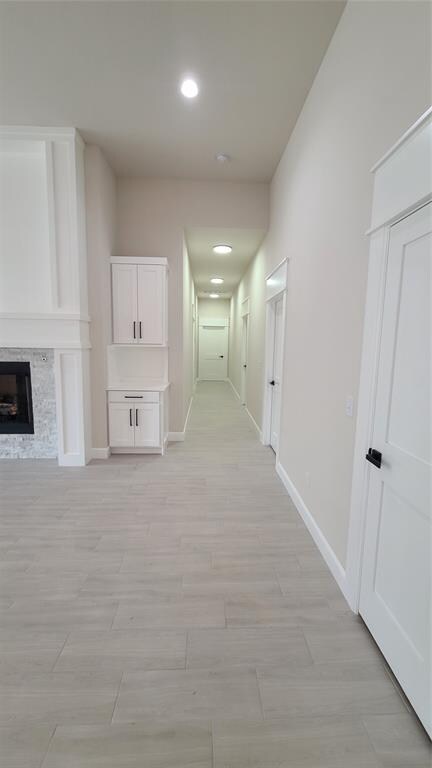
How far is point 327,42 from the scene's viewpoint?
2164 millimetres

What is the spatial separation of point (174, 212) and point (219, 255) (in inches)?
62.9

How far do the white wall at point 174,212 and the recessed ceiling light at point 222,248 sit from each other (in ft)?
2.74

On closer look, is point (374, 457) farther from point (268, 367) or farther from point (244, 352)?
point (244, 352)

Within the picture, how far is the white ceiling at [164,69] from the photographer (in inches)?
79.4

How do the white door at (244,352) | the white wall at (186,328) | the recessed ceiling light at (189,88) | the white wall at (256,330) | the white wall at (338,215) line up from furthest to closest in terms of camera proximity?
1. the white door at (244,352)
2. the white wall at (256,330)
3. the white wall at (186,328)
4. the recessed ceiling light at (189,88)
5. the white wall at (338,215)

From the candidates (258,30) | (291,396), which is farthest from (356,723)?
(258,30)

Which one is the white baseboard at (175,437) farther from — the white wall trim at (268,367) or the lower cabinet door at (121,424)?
the white wall trim at (268,367)

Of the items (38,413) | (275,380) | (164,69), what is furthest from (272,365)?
(164,69)

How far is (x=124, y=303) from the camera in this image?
3.91 m

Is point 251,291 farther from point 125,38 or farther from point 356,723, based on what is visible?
point 356,723

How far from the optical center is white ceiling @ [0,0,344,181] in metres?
2.02

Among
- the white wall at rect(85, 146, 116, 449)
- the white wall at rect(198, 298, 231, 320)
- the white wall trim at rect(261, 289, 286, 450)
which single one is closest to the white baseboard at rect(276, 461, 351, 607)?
the white wall trim at rect(261, 289, 286, 450)

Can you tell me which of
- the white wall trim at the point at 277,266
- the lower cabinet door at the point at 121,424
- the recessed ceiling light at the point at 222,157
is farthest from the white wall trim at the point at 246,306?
the lower cabinet door at the point at 121,424

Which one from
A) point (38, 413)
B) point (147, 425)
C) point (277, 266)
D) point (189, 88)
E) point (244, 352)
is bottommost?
point (147, 425)
